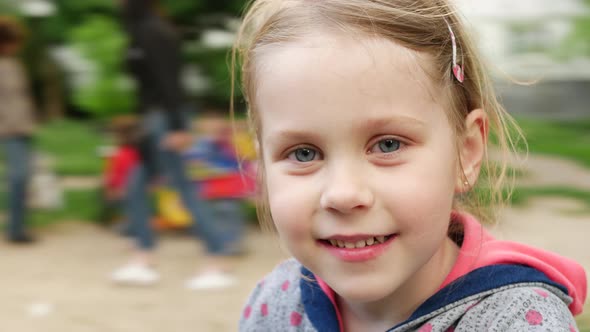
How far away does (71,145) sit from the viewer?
32.3ft

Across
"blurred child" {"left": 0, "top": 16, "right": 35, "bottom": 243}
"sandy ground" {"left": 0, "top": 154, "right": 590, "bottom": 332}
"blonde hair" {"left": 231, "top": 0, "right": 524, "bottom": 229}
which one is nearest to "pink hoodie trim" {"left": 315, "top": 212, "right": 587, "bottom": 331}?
"blonde hair" {"left": 231, "top": 0, "right": 524, "bottom": 229}

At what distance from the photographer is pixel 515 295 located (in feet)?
4.85

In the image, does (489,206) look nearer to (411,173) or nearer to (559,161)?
(411,173)

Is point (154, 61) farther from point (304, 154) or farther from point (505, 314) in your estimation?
point (505, 314)

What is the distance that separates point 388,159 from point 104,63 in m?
5.39

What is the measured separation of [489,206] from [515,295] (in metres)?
0.37

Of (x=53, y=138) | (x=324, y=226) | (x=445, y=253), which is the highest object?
(x=324, y=226)

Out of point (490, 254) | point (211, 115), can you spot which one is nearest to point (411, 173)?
point (490, 254)

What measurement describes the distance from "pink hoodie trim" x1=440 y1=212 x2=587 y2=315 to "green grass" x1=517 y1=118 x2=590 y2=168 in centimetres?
539

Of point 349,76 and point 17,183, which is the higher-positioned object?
point 349,76

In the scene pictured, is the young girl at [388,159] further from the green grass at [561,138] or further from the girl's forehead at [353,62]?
the green grass at [561,138]

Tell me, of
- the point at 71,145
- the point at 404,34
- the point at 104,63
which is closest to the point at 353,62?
the point at 404,34

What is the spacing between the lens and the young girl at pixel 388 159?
4.55ft

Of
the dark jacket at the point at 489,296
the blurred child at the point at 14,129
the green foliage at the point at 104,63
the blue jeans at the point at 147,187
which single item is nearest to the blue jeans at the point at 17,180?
the blurred child at the point at 14,129
